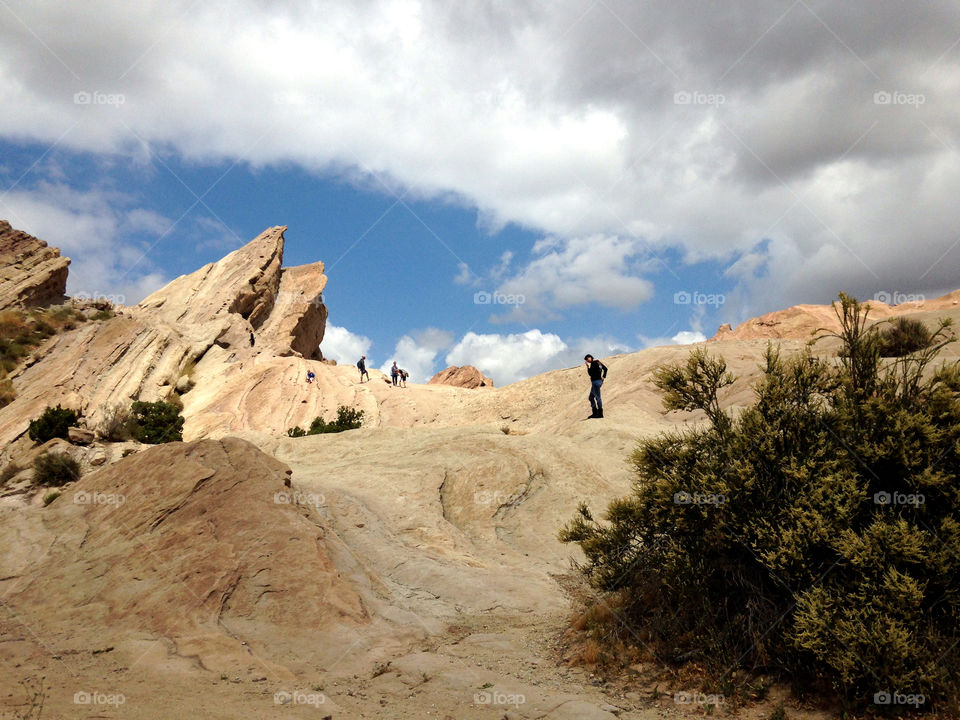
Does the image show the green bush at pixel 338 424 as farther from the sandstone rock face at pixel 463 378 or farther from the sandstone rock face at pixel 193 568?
the sandstone rock face at pixel 463 378

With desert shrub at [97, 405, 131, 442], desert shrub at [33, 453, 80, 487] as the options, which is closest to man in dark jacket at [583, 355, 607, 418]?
desert shrub at [33, 453, 80, 487]

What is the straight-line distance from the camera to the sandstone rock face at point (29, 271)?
134 feet

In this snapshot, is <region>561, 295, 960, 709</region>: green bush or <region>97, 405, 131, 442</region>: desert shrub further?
<region>97, 405, 131, 442</region>: desert shrub

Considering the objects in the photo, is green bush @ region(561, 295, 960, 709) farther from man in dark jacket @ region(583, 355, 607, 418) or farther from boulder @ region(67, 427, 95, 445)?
boulder @ region(67, 427, 95, 445)

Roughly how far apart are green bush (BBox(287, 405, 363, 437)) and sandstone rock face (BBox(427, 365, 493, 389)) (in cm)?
3048

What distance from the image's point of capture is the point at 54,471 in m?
18.4

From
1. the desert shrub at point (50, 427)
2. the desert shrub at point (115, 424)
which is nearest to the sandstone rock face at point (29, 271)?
the desert shrub at point (115, 424)

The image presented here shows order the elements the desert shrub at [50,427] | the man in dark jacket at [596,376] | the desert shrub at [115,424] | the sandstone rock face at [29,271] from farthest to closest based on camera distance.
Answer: the sandstone rock face at [29,271] → the desert shrub at [115,424] → the desert shrub at [50,427] → the man in dark jacket at [596,376]

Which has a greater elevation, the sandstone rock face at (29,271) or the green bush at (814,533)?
the sandstone rock face at (29,271)

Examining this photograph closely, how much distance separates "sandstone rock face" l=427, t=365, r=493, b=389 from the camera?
70938 mm

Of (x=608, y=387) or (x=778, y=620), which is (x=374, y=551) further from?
(x=608, y=387)

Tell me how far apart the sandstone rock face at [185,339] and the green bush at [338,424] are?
9.34 meters

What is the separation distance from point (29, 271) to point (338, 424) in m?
26.7

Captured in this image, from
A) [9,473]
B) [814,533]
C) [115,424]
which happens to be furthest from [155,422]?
[814,533]
